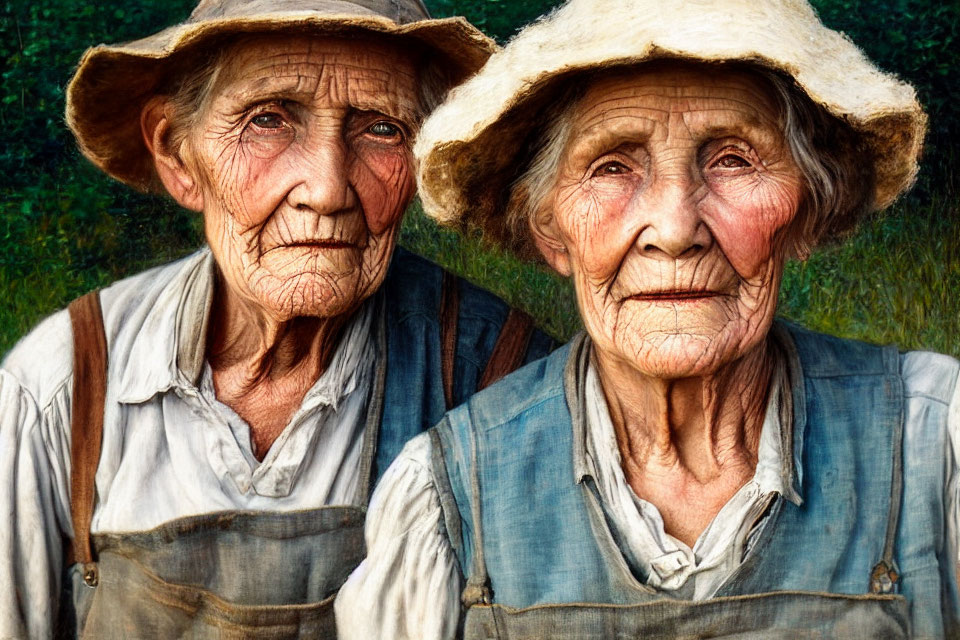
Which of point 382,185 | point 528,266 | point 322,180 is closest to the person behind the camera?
point 322,180

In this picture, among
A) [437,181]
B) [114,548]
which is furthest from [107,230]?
[437,181]

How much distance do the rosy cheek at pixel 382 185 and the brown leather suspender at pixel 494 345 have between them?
377mm

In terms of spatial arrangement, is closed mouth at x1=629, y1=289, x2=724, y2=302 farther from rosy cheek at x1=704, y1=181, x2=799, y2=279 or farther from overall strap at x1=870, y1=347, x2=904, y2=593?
overall strap at x1=870, y1=347, x2=904, y2=593

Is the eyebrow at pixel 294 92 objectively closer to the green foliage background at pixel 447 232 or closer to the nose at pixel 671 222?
the nose at pixel 671 222

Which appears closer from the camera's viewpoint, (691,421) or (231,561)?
(691,421)

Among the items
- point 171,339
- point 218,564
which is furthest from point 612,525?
point 171,339

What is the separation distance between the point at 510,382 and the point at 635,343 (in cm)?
46

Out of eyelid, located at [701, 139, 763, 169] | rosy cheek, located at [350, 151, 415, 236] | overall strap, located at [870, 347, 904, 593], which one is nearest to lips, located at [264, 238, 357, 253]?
rosy cheek, located at [350, 151, 415, 236]

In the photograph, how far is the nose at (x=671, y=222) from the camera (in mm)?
3439

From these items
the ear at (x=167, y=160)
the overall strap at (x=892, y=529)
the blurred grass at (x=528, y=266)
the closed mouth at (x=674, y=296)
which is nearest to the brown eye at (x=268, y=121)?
the ear at (x=167, y=160)

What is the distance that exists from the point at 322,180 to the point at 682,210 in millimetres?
1007

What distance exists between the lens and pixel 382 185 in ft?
13.8

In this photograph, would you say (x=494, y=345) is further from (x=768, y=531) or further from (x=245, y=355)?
(x=768, y=531)

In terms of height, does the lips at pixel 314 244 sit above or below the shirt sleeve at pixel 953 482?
above
